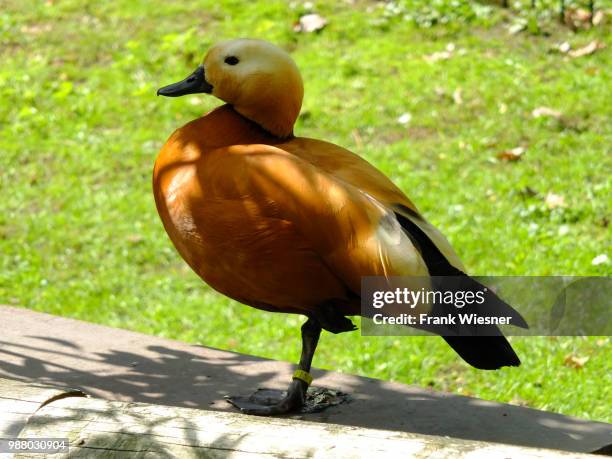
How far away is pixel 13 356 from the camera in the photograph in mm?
4438

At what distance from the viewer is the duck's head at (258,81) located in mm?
3635

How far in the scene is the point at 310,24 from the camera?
30.6 feet

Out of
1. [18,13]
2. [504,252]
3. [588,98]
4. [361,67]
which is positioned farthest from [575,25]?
[18,13]

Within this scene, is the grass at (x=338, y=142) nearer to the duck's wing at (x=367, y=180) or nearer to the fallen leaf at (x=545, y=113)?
the fallen leaf at (x=545, y=113)

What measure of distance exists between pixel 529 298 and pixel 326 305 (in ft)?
7.87

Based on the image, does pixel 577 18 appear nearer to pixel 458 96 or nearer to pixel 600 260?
pixel 458 96

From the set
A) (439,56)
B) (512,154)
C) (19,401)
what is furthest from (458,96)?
(19,401)

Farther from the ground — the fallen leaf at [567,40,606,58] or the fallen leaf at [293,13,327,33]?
the fallen leaf at [293,13,327,33]

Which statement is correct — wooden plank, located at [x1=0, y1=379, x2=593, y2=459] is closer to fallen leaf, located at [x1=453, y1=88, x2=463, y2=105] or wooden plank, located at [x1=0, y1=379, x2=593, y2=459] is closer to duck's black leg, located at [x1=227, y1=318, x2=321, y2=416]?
duck's black leg, located at [x1=227, y1=318, x2=321, y2=416]

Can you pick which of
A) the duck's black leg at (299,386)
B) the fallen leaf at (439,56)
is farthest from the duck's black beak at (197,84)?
the fallen leaf at (439,56)

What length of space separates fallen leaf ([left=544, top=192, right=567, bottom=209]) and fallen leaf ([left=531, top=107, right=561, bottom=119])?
1.08 metres

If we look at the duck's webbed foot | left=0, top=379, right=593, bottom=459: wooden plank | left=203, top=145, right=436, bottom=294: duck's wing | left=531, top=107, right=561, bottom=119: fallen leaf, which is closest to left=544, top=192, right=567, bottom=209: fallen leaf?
left=531, top=107, right=561, bottom=119: fallen leaf

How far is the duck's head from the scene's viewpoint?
11.9 ft

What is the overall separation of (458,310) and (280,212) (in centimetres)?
70
